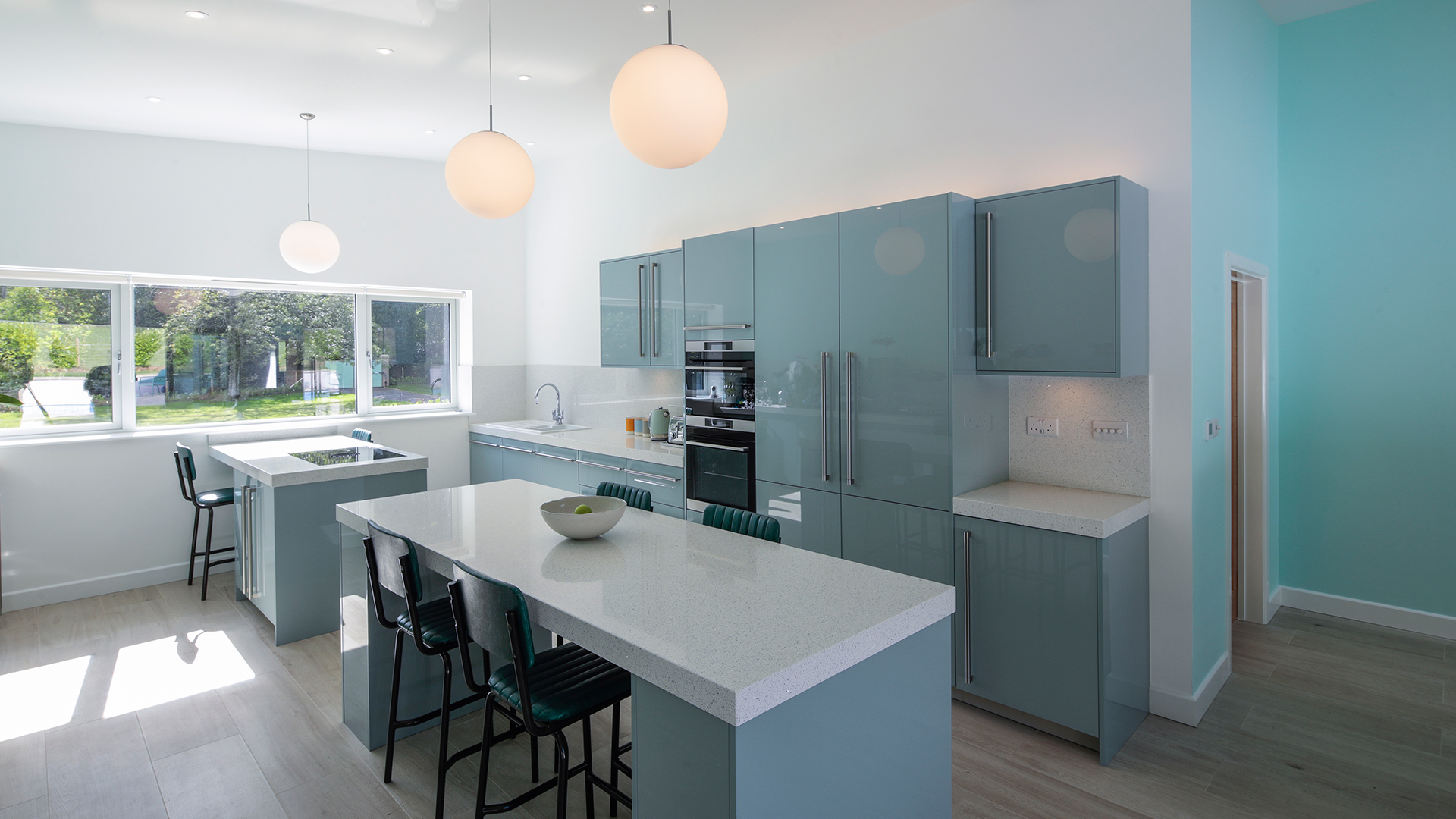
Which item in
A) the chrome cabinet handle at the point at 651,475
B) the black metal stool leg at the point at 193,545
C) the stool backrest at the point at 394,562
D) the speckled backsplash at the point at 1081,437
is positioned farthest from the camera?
the black metal stool leg at the point at 193,545

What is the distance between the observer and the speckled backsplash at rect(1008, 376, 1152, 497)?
2967 millimetres

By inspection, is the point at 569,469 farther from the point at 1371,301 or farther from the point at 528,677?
the point at 1371,301

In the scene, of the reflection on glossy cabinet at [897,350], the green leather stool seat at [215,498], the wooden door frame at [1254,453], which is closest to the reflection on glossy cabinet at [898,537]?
the reflection on glossy cabinet at [897,350]

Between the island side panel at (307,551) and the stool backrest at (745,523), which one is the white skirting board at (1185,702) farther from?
the island side panel at (307,551)

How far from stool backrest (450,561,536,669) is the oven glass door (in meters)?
2.03

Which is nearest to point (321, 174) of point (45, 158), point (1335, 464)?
point (45, 158)

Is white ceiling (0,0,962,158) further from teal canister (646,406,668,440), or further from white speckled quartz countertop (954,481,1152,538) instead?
white speckled quartz countertop (954,481,1152,538)

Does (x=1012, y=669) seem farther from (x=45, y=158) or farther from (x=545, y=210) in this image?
(x=45, y=158)

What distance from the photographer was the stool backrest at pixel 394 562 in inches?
86.4

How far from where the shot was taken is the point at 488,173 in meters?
2.44

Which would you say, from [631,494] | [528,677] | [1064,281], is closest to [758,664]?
[528,677]

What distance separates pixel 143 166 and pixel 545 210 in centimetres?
273

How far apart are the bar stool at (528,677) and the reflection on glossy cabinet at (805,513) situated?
57.9 inches

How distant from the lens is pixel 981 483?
10.3ft
